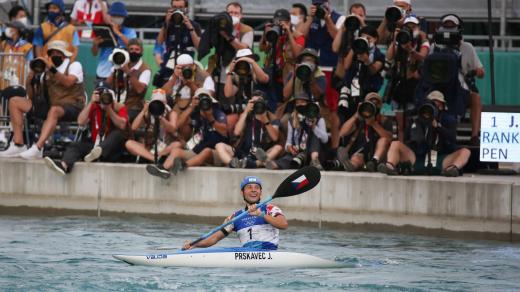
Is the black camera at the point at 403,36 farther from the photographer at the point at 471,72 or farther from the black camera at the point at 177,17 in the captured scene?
the black camera at the point at 177,17

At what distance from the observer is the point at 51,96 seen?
76.4 feet

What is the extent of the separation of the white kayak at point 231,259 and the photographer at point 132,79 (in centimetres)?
534

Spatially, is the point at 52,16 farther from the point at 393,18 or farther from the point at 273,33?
Result: the point at 393,18

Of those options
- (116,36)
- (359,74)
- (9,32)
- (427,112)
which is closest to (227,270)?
(427,112)

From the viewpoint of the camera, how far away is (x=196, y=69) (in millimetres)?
22469

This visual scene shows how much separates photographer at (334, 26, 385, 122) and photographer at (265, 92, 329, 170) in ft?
1.76

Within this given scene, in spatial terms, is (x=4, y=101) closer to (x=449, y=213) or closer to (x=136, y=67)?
(x=136, y=67)

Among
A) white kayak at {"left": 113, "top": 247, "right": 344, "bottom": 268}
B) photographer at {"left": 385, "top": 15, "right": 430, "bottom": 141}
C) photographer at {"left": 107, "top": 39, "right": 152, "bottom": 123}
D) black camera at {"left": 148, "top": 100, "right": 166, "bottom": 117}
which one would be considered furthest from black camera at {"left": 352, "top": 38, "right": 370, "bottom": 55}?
white kayak at {"left": 113, "top": 247, "right": 344, "bottom": 268}

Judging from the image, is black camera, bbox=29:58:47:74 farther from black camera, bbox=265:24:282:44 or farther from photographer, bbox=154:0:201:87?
black camera, bbox=265:24:282:44

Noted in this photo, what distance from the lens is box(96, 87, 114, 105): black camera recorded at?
72.6 feet

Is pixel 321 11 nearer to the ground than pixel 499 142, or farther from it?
farther from it

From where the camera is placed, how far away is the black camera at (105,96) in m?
22.1

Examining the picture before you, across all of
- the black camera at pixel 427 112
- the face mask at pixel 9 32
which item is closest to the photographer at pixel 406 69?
the black camera at pixel 427 112

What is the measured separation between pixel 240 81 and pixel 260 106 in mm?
992
